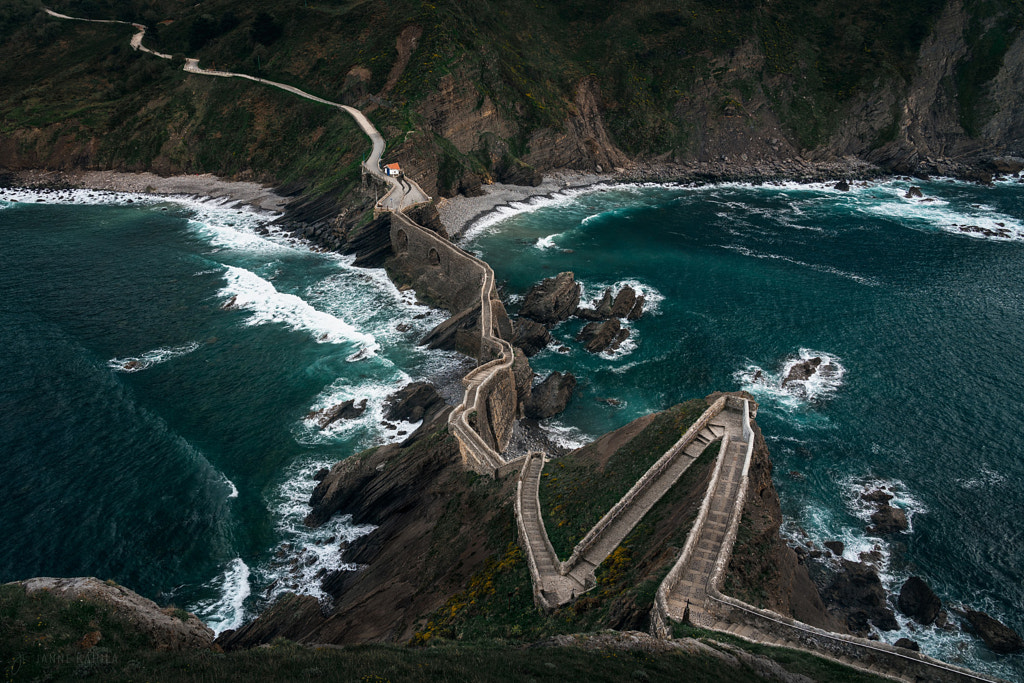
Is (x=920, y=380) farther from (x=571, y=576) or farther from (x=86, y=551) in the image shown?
(x=86, y=551)

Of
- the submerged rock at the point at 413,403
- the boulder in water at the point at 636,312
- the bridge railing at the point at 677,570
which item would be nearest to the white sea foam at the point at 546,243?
the boulder in water at the point at 636,312

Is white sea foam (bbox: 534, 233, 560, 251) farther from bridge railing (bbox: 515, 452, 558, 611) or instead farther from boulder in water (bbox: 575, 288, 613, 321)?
bridge railing (bbox: 515, 452, 558, 611)

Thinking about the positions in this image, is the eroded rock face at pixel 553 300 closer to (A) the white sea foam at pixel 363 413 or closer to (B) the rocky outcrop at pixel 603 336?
(B) the rocky outcrop at pixel 603 336

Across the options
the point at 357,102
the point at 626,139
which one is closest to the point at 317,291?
the point at 357,102

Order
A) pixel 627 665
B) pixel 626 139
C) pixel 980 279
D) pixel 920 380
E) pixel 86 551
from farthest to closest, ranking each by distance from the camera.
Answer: pixel 626 139
pixel 980 279
pixel 920 380
pixel 86 551
pixel 627 665

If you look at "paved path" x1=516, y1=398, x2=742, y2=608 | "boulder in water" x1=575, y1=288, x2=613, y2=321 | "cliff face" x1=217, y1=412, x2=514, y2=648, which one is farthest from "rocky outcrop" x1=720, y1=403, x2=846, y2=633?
"boulder in water" x1=575, y1=288, x2=613, y2=321

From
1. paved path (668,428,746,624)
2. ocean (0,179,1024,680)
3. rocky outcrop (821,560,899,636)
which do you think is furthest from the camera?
ocean (0,179,1024,680)

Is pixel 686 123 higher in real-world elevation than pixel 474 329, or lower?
higher
